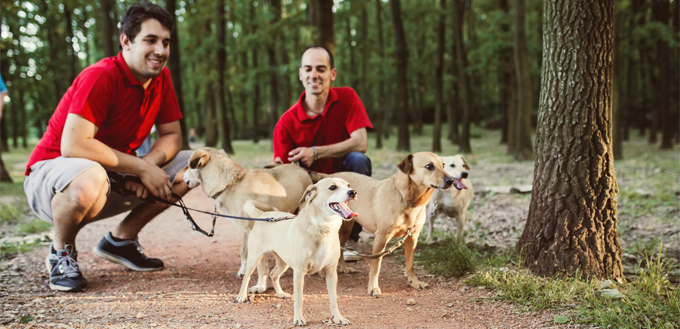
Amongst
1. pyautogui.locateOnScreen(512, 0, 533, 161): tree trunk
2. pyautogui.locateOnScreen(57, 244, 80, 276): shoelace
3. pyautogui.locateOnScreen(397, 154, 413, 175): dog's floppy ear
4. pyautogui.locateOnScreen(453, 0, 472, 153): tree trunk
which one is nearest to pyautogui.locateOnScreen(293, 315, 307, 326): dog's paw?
pyautogui.locateOnScreen(397, 154, 413, 175): dog's floppy ear

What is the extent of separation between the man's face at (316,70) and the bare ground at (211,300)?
6.69ft

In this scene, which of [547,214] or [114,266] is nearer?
[547,214]

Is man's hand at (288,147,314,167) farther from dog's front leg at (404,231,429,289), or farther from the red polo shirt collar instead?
dog's front leg at (404,231,429,289)

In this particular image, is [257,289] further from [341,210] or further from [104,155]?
[104,155]

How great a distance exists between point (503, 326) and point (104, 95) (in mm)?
3961

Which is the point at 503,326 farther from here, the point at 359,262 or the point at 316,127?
the point at 316,127

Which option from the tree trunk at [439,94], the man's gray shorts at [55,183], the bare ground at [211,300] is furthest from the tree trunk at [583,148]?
the tree trunk at [439,94]

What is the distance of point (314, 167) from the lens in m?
5.59

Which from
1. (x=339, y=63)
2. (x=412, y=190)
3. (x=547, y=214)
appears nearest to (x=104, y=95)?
(x=412, y=190)

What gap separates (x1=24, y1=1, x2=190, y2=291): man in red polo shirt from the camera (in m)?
4.32

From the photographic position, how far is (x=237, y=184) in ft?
15.2

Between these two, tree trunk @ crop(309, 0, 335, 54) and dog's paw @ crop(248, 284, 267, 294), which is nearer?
dog's paw @ crop(248, 284, 267, 294)

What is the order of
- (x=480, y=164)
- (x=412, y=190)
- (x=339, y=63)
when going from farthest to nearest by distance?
(x=339, y=63) → (x=480, y=164) → (x=412, y=190)

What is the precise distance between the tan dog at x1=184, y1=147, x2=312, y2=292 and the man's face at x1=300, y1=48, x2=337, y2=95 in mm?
1172
